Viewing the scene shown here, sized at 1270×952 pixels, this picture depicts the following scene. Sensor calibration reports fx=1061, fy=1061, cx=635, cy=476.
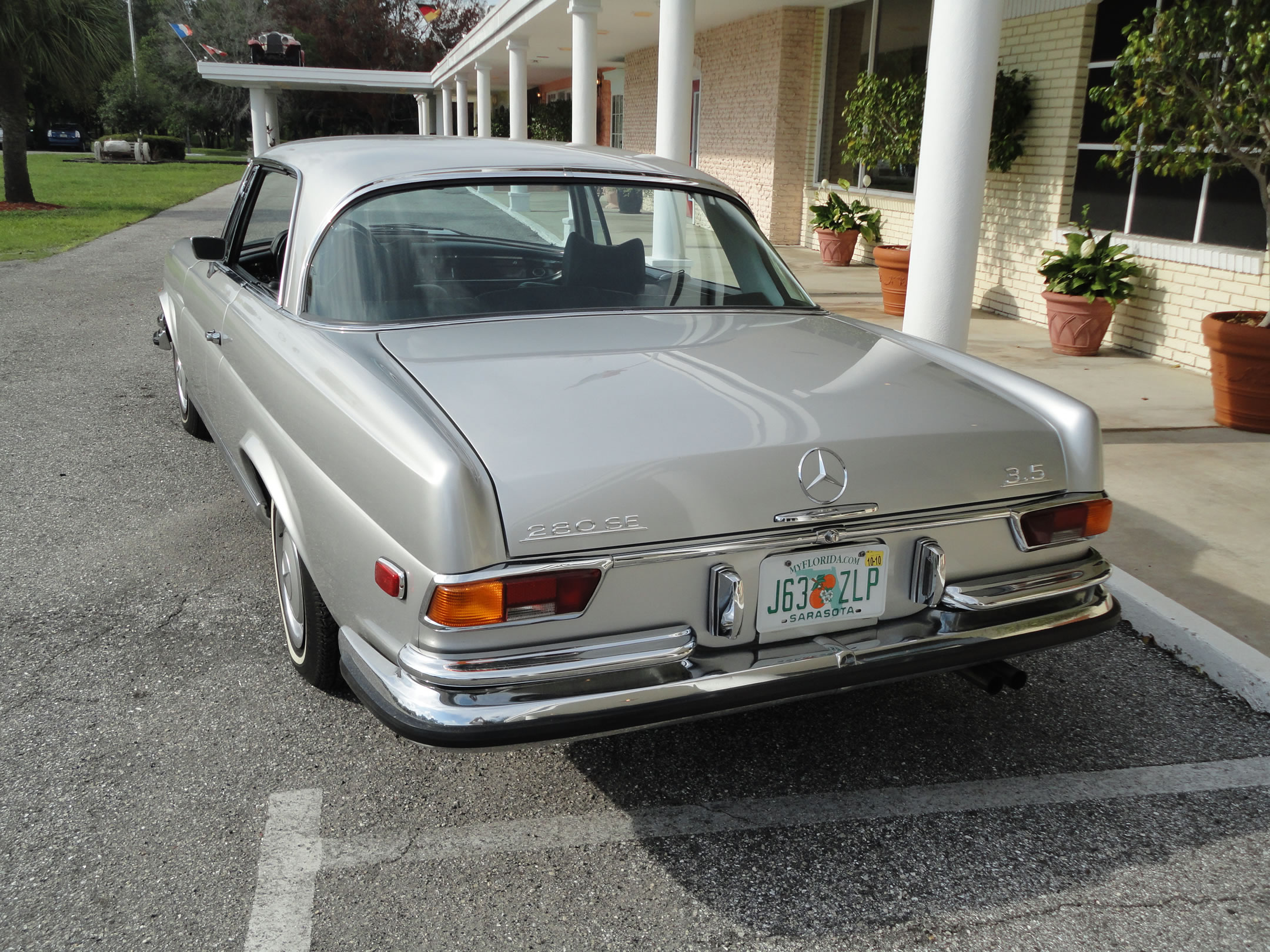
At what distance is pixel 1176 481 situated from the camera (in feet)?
16.8

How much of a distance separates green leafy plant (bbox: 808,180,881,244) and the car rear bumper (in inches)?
417

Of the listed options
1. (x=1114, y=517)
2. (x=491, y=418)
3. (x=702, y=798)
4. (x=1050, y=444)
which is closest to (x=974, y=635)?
(x=1050, y=444)

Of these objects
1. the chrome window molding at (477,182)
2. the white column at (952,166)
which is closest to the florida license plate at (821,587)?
the chrome window molding at (477,182)

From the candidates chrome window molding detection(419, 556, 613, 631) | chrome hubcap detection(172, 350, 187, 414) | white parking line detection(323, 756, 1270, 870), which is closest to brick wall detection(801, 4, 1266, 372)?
white parking line detection(323, 756, 1270, 870)

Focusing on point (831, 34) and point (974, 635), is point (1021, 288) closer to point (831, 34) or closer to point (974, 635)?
point (831, 34)

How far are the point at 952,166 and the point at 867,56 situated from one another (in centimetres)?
859

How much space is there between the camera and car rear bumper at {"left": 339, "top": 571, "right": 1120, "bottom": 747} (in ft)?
7.16

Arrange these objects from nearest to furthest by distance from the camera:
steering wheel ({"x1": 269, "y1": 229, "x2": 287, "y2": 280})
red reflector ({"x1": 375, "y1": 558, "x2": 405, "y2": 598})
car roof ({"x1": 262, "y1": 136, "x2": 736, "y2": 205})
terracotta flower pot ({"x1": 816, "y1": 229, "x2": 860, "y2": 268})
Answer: red reflector ({"x1": 375, "y1": 558, "x2": 405, "y2": 598}) → car roof ({"x1": 262, "y1": 136, "x2": 736, "y2": 205}) → steering wheel ({"x1": 269, "y1": 229, "x2": 287, "y2": 280}) → terracotta flower pot ({"x1": 816, "y1": 229, "x2": 860, "y2": 268})

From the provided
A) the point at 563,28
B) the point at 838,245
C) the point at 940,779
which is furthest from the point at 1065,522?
the point at 563,28

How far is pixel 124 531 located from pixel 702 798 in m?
2.93

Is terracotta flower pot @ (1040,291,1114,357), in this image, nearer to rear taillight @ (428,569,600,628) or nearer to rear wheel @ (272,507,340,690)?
rear wheel @ (272,507,340,690)

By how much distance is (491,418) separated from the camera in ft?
7.72

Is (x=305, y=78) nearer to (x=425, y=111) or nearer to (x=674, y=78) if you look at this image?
(x=425, y=111)

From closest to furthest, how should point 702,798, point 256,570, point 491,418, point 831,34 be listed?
point 491,418 → point 702,798 → point 256,570 → point 831,34
